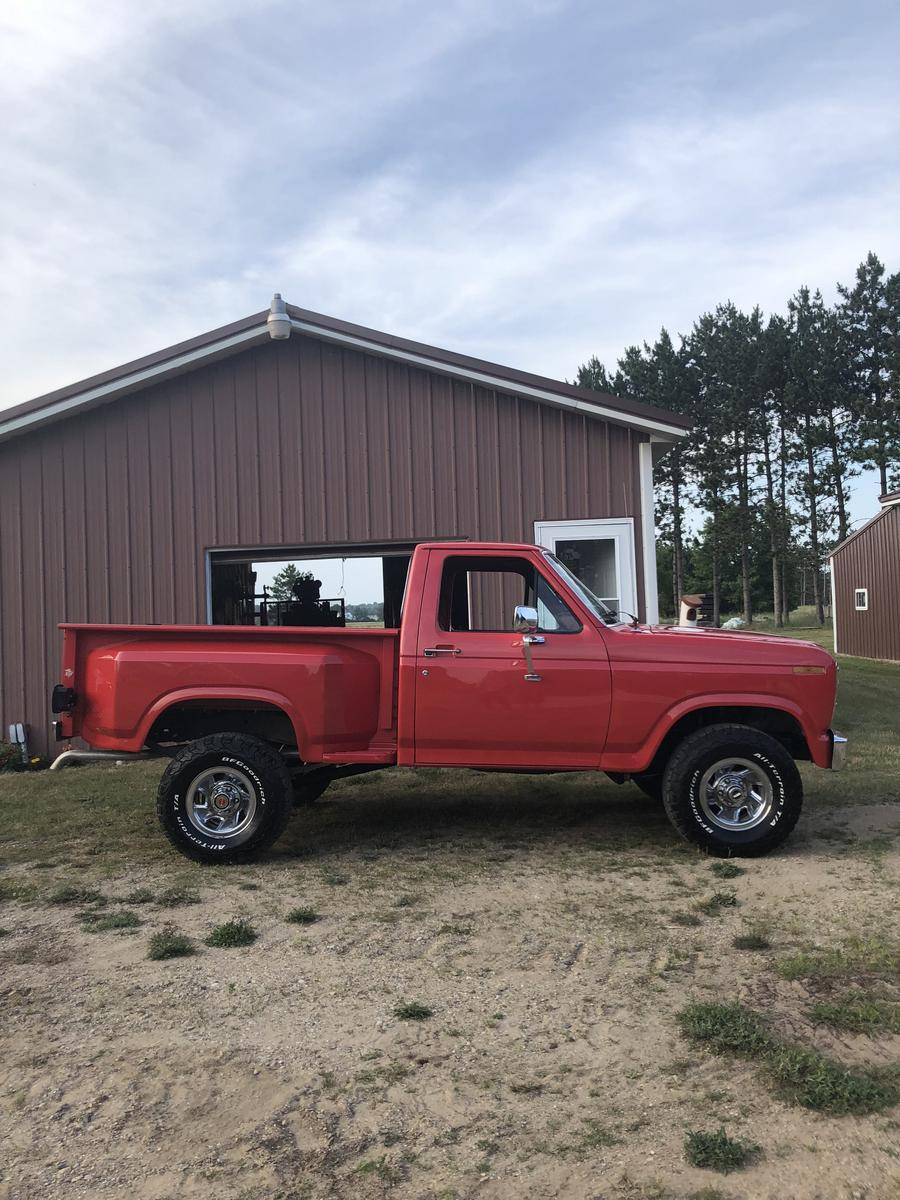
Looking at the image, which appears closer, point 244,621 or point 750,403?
point 244,621

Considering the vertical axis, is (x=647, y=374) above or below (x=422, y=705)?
above

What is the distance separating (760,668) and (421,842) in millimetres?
2550

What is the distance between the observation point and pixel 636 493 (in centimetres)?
1030

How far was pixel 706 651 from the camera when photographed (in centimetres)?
571

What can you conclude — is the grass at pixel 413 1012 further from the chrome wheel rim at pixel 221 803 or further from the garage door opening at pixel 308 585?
the garage door opening at pixel 308 585

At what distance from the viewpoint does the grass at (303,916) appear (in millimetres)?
4637

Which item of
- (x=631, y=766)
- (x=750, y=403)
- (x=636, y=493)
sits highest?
(x=750, y=403)

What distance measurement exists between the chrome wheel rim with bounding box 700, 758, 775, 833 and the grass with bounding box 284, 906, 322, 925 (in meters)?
2.51

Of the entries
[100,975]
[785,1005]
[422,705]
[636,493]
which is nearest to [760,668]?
[422,705]

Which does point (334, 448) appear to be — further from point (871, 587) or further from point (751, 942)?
point (871, 587)

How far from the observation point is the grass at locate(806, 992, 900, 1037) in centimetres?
335

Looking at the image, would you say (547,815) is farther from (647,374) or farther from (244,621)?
(647,374)

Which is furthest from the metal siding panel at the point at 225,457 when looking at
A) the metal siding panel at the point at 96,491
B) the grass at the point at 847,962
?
the grass at the point at 847,962

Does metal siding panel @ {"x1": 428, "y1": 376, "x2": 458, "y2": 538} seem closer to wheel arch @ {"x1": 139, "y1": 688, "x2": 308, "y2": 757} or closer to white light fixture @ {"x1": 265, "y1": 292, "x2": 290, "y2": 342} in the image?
white light fixture @ {"x1": 265, "y1": 292, "x2": 290, "y2": 342}
